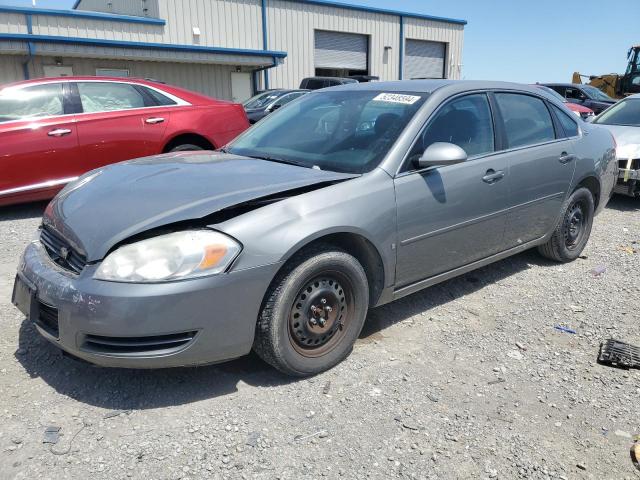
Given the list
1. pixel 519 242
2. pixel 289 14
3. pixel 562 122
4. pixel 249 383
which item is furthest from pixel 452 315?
pixel 289 14

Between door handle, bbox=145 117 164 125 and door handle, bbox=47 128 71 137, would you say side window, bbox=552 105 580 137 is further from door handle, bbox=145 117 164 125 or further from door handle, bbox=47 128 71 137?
door handle, bbox=47 128 71 137

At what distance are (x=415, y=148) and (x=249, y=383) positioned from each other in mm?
1664

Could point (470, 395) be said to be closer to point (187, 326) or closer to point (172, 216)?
point (187, 326)

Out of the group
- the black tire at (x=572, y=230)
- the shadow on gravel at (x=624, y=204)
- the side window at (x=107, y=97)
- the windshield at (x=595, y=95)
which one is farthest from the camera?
the windshield at (x=595, y=95)

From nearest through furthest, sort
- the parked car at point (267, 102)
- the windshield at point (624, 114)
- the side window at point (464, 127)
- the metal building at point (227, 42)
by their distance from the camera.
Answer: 1. the side window at point (464, 127)
2. the windshield at point (624, 114)
3. the parked car at point (267, 102)
4. the metal building at point (227, 42)

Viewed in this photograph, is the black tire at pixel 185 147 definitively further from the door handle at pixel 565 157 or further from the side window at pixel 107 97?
the door handle at pixel 565 157

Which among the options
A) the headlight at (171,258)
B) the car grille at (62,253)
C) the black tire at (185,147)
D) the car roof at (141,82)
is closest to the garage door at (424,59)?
the car roof at (141,82)

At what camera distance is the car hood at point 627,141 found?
6.99 meters

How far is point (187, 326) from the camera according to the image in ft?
7.86

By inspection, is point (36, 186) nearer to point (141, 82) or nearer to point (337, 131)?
point (141, 82)

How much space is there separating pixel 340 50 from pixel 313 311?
78.3 feet

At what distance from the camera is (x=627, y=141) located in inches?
283

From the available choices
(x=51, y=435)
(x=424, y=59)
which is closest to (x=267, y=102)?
(x=51, y=435)

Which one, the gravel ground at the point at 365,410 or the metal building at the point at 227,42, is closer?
the gravel ground at the point at 365,410
